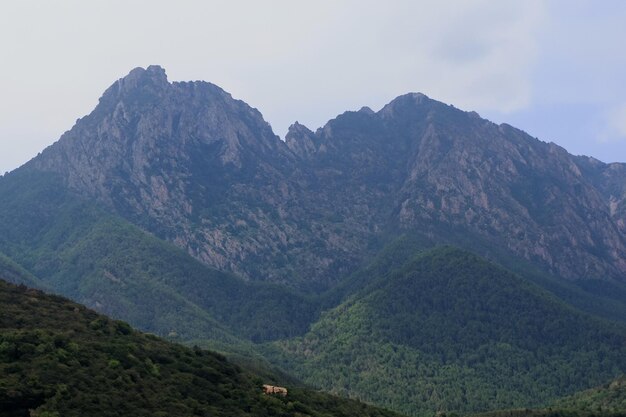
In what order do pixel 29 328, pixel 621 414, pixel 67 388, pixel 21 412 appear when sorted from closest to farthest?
pixel 21 412 → pixel 67 388 → pixel 29 328 → pixel 621 414

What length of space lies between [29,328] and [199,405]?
29628 millimetres

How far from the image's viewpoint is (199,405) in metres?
102

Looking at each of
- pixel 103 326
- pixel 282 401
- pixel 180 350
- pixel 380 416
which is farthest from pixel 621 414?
pixel 103 326

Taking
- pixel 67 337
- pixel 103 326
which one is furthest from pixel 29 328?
pixel 103 326

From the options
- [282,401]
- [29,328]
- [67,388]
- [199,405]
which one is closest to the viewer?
[67,388]

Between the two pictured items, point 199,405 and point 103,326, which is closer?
point 199,405

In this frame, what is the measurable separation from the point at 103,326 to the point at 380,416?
181ft

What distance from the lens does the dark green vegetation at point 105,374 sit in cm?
8762

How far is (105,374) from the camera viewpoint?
99.1 meters

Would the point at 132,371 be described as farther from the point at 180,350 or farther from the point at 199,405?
the point at 180,350

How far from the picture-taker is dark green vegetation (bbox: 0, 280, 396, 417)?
8762 cm

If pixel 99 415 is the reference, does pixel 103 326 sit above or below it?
above

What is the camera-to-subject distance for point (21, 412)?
Result: 83.3m

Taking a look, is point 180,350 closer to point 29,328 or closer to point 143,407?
point 29,328
